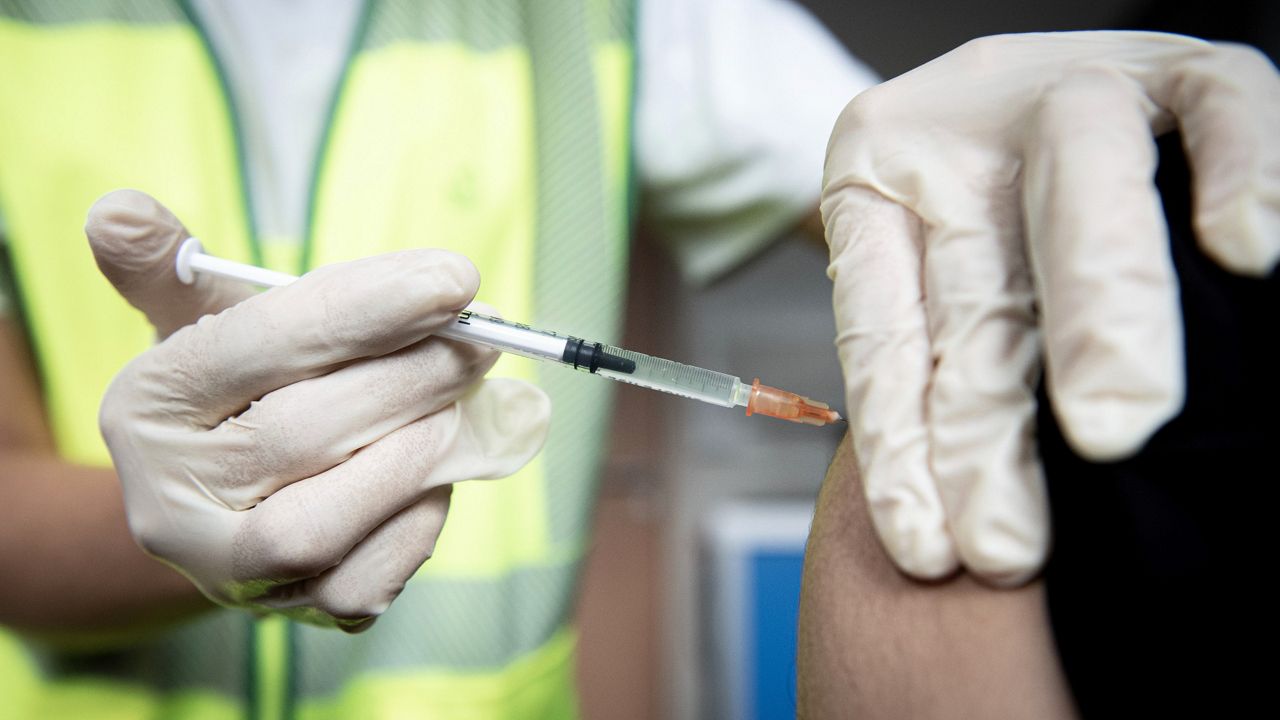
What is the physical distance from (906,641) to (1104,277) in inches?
9.8

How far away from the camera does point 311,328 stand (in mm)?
616

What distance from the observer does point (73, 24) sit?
39.1 inches

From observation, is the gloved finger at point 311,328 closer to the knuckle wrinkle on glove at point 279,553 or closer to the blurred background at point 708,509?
the knuckle wrinkle on glove at point 279,553

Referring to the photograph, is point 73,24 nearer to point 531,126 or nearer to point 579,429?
point 531,126

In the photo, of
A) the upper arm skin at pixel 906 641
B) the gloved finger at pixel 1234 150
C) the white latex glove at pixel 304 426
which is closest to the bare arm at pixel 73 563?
the white latex glove at pixel 304 426

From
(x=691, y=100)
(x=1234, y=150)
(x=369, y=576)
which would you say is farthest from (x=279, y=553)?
(x=691, y=100)

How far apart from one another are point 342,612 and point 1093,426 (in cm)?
56

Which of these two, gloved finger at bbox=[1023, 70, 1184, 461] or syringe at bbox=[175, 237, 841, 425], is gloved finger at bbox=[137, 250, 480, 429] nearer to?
syringe at bbox=[175, 237, 841, 425]

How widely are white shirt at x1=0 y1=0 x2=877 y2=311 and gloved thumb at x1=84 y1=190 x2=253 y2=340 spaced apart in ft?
1.04

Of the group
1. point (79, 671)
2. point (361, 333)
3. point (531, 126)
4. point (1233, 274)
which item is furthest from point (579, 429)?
point (1233, 274)

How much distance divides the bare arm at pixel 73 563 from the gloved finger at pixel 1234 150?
0.93 meters

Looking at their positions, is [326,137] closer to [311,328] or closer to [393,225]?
[393,225]

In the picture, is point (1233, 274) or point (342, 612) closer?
point (1233, 274)

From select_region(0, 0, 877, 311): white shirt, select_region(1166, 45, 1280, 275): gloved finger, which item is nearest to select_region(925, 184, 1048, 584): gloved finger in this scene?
select_region(1166, 45, 1280, 275): gloved finger
